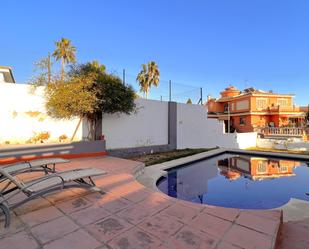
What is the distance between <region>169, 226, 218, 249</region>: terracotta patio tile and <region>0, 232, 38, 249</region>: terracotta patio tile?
181cm

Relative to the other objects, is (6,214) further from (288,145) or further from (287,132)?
(287,132)

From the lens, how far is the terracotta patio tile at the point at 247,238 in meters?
2.50

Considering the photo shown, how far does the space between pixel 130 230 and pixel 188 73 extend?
19.9 m

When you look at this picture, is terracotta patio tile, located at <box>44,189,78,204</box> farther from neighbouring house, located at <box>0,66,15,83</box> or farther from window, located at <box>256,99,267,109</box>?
window, located at <box>256,99,267,109</box>

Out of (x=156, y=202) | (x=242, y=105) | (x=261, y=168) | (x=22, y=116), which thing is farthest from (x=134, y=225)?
(x=242, y=105)

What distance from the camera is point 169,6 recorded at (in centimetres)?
1227

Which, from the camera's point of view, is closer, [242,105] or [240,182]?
[240,182]

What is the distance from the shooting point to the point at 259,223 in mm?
3078

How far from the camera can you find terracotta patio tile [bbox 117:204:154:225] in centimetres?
316

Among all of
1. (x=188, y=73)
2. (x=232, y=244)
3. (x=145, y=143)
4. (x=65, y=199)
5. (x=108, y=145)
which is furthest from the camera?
→ (x=188, y=73)

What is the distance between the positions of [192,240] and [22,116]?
8.68 m

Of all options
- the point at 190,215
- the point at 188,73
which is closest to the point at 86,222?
the point at 190,215

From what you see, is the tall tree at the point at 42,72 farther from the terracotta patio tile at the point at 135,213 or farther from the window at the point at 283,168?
the window at the point at 283,168

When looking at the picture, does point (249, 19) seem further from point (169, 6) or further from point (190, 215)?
point (190, 215)
